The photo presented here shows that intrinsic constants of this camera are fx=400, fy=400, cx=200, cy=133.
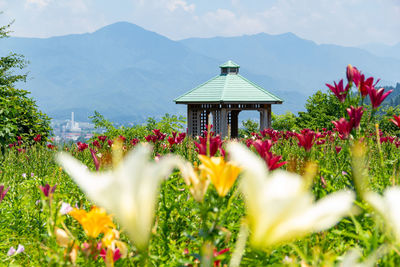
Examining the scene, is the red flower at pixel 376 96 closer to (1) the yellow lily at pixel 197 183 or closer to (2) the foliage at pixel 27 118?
(1) the yellow lily at pixel 197 183

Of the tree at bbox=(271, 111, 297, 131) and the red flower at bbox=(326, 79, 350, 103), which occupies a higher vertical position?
the red flower at bbox=(326, 79, 350, 103)

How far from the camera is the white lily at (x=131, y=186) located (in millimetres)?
579

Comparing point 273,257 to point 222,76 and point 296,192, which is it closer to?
point 296,192

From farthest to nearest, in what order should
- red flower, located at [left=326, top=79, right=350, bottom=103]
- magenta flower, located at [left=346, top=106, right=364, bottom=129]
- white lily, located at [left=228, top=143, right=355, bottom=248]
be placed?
red flower, located at [left=326, top=79, right=350, bottom=103], magenta flower, located at [left=346, top=106, right=364, bottom=129], white lily, located at [left=228, top=143, right=355, bottom=248]

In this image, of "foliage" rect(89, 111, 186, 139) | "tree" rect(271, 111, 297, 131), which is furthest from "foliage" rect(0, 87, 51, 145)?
"tree" rect(271, 111, 297, 131)

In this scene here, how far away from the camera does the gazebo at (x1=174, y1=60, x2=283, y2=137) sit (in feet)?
59.1

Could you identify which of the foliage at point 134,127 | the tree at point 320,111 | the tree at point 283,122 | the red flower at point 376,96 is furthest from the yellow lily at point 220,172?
the tree at point 283,122

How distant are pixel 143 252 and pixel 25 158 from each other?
5598mm

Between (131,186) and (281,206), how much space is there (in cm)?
22

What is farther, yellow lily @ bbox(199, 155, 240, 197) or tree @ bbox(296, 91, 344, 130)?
tree @ bbox(296, 91, 344, 130)

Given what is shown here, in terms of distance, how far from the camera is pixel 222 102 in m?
17.9

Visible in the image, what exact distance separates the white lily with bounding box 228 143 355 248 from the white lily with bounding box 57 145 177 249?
0.43 ft

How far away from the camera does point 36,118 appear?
11.1 m

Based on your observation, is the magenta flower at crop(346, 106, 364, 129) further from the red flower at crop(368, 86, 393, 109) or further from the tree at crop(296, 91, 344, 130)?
A: the tree at crop(296, 91, 344, 130)
